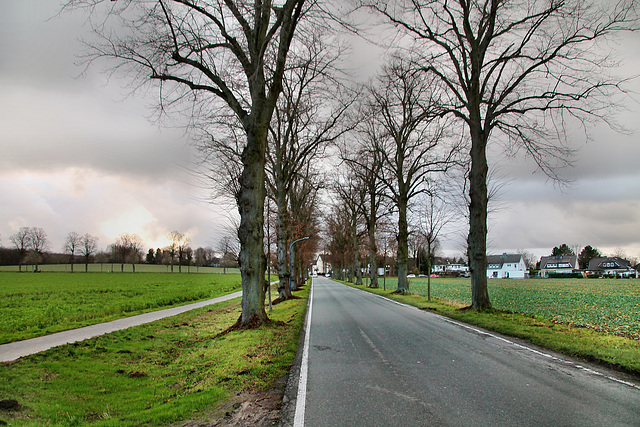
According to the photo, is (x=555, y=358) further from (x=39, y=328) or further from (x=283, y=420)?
(x=39, y=328)

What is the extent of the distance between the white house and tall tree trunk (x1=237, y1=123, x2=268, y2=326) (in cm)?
10908

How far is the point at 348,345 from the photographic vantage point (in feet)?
27.6

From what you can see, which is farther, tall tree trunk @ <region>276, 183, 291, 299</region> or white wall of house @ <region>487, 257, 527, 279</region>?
white wall of house @ <region>487, 257, 527, 279</region>

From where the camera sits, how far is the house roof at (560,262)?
112 meters

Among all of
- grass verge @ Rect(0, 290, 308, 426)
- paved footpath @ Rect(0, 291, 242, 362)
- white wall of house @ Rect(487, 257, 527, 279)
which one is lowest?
white wall of house @ Rect(487, 257, 527, 279)

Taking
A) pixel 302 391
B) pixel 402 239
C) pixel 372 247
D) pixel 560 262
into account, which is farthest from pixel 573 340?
pixel 560 262

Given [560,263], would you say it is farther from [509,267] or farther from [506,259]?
[509,267]

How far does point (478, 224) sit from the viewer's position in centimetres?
1430

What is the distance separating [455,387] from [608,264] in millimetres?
123874

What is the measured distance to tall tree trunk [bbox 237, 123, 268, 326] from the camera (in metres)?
10.5

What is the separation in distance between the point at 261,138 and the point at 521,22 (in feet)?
34.5

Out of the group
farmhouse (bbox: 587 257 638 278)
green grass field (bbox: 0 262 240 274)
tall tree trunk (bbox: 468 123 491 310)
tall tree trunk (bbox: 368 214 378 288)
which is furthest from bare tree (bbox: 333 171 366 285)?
farmhouse (bbox: 587 257 638 278)

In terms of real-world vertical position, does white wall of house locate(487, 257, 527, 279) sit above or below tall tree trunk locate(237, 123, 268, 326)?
below

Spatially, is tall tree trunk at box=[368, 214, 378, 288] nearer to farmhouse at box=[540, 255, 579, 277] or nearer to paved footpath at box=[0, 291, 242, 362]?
paved footpath at box=[0, 291, 242, 362]
